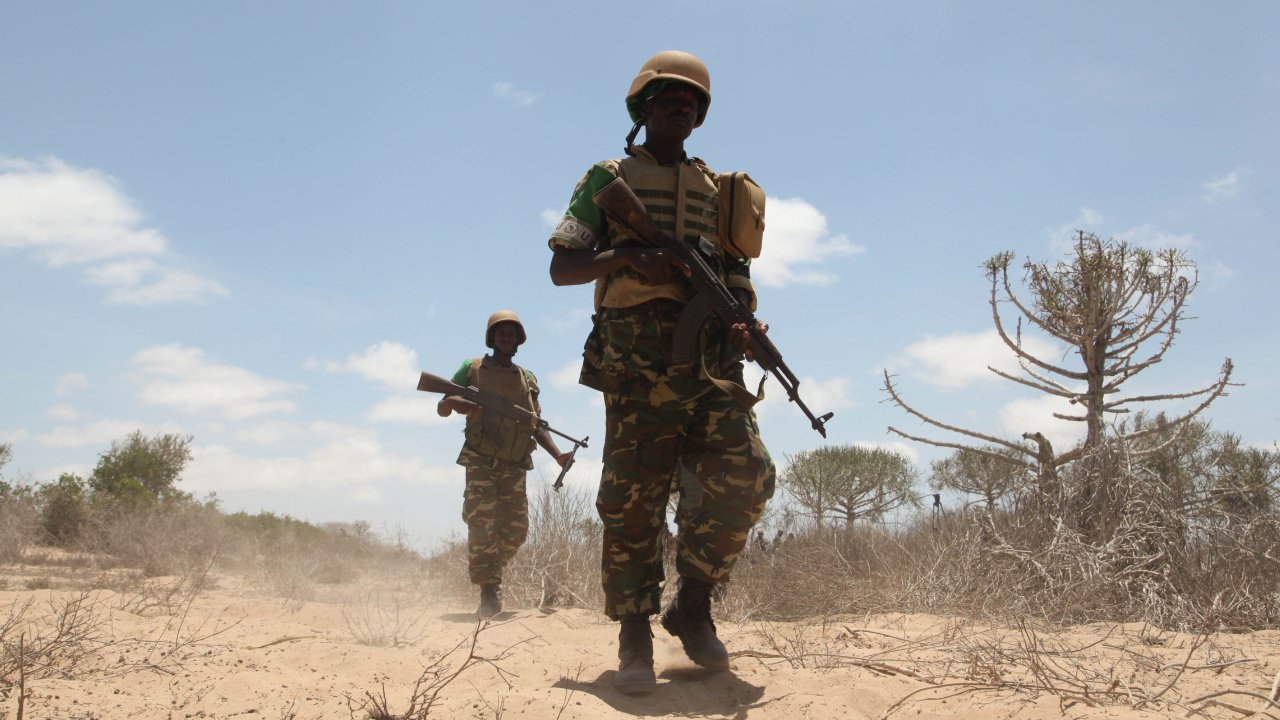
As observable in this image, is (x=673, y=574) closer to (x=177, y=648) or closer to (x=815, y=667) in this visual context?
(x=815, y=667)

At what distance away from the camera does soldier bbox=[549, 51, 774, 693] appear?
2.66 m

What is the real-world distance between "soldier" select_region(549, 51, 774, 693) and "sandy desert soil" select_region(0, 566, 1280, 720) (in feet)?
1.01

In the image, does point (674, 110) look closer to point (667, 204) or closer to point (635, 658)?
point (667, 204)

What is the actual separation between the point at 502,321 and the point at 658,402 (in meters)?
3.26

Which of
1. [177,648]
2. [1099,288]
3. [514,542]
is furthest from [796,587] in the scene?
[1099,288]

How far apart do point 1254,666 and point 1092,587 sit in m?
1.78

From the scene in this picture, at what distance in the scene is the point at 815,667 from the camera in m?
2.68

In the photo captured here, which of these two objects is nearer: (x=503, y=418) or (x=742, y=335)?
(x=742, y=335)

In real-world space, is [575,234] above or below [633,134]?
below

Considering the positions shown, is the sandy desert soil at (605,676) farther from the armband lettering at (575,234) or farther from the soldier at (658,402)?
the armband lettering at (575,234)

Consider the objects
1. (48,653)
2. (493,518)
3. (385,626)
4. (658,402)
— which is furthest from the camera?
(493,518)

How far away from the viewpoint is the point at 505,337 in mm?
5801

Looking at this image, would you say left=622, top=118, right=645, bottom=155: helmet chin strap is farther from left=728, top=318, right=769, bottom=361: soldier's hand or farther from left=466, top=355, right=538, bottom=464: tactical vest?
left=466, top=355, right=538, bottom=464: tactical vest

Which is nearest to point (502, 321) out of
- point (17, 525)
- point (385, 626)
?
point (385, 626)
